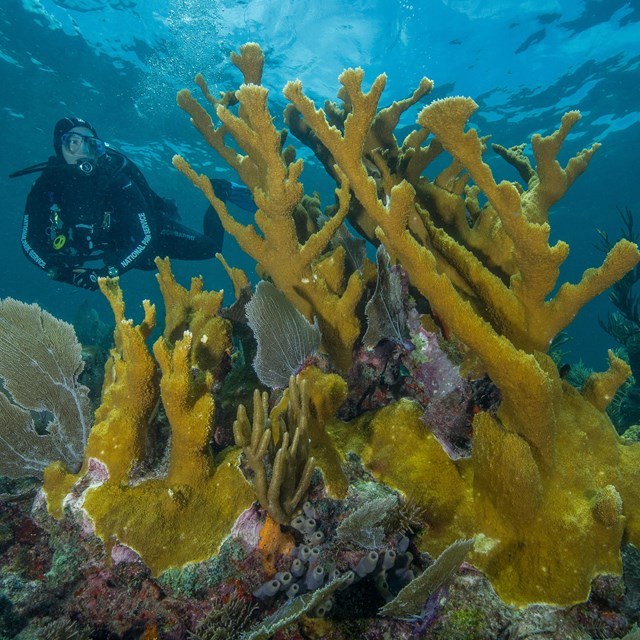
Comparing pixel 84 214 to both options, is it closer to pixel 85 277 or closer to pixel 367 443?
pixel 85 277

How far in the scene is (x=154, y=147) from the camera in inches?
1044

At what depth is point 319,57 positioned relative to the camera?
57.0 ft

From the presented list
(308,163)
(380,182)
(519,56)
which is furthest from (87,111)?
(380,182)

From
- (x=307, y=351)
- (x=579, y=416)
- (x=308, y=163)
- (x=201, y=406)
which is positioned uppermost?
(x=579, y=416)

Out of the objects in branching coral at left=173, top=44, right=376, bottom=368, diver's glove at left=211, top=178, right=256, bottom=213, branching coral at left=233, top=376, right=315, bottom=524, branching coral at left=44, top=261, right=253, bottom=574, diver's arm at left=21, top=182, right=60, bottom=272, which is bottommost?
diver's arm at left=21, top=182, right=60, bottom=272

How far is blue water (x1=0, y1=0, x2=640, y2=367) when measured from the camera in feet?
50.4

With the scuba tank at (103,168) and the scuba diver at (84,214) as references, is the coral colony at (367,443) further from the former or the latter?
the scuba tank at (103,168)

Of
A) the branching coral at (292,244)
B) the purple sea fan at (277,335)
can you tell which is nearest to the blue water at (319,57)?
the branching coral at (292,244)

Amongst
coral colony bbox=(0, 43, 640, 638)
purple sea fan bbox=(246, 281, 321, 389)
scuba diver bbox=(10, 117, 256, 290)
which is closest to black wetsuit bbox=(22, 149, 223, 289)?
scuba diver bbox=(10, 117, 256, 290)

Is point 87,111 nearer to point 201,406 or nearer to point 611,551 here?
point 201,406

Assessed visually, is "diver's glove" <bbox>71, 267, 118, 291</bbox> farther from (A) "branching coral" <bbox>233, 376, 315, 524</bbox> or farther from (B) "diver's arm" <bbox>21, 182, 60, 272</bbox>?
(A) "branching coral" <bbox>233, 376, 315, 524</bbox>

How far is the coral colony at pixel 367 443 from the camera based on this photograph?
83.6 inches

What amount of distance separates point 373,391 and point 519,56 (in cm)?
2009

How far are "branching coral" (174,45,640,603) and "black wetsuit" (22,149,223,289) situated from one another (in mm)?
4619
